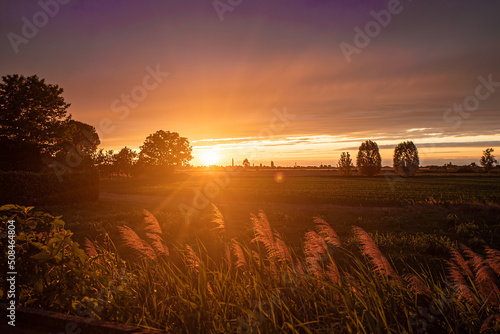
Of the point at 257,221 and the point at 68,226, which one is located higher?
the point at 257,221

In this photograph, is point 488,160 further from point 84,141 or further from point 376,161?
point 84,141

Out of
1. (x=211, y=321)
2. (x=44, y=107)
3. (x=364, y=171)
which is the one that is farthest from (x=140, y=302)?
(x=364, y=171)

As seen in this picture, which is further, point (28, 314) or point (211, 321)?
point (211, 321)

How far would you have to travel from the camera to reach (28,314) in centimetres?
282

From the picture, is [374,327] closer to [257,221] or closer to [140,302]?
[257,221]

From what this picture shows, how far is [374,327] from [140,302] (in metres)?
2.71

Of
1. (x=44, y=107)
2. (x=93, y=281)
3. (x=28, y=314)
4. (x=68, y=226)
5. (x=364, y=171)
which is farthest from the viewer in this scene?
(x=364, y=171)

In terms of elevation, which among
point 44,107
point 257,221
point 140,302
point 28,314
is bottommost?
point 140,302

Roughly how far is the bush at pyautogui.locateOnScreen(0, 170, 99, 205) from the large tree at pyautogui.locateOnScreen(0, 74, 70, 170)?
16.8 meters

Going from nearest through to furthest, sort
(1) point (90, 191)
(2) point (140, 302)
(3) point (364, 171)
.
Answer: (2) point (140, 302) < (1) point (90, 191) < (3) point (364, 171)

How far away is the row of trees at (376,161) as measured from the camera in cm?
9619

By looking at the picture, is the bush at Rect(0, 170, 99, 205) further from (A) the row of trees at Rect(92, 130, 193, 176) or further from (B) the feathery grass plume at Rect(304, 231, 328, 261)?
(A) the row of trees at Rect(92, 130, 193, 176)

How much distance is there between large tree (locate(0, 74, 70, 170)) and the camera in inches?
1415

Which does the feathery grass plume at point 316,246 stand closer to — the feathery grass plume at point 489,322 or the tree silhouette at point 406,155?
the feathery grass plume at point 489,322
